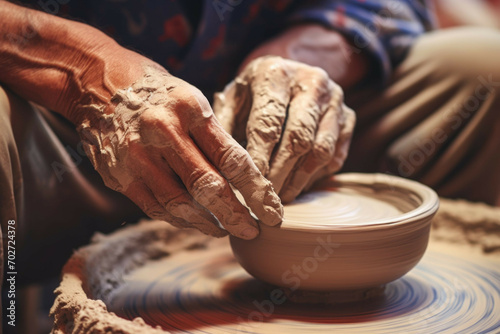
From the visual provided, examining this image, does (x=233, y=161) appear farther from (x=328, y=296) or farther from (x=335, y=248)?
(x=328, y=296)

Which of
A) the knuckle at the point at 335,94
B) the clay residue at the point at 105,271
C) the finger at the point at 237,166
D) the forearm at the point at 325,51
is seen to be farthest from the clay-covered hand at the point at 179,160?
the forearm at the point at 325,51

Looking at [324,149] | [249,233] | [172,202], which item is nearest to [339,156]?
[324,149]

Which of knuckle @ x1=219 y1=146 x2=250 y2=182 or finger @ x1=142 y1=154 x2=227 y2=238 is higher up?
knuckle @ x1=219 y1=146 x2=250 y2=182

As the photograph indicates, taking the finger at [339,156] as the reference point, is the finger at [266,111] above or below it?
above

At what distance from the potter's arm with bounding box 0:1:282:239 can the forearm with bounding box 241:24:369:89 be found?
739mm

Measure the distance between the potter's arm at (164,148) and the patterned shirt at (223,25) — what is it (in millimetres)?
470

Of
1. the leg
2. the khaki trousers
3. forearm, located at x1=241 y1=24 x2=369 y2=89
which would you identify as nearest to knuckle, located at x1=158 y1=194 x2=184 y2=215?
the khaki trousers

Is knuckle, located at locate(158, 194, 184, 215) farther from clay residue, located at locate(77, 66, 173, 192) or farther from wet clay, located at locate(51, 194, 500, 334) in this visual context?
wet clay, located at locate(51, 194, 500, 334)

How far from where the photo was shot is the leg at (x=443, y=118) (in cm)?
171

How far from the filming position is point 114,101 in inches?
39.4

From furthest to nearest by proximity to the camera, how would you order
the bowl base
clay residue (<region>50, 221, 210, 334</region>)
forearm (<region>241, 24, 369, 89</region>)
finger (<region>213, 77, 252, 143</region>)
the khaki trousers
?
1. forearm (<region>241, 24, 369, 89</region>)
2. the khaki trousers
3. finger (<region>213, 77, 252, 143</region>)
4. the bowl base
5. clay residue (<region>50, 221, 210, 334</region>)

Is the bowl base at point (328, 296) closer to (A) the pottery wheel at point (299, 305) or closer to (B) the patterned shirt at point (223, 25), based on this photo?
(A) the pottery wheel at point (299, 305)

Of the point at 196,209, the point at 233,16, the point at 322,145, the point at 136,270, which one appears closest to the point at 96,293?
the point at 136,270

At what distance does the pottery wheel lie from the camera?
3.18 ft
